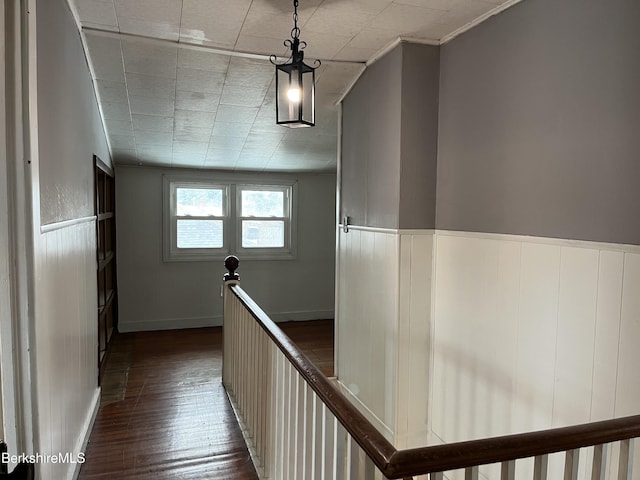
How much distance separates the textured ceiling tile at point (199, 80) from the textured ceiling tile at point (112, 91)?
41cm

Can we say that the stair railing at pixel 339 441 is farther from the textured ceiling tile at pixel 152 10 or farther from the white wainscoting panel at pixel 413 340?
the textured ceiling tile at pixel 152 10

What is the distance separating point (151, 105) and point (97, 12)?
3.58ft

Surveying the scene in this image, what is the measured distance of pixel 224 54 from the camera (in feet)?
8.83

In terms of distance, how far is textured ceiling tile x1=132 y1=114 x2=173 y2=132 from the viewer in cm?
354

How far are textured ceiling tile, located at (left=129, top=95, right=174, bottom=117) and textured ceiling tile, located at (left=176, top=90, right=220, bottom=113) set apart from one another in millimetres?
78

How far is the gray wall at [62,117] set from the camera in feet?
5.49

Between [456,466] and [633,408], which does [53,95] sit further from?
[633,408]

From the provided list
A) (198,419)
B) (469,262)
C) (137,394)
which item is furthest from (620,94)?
(137,394)

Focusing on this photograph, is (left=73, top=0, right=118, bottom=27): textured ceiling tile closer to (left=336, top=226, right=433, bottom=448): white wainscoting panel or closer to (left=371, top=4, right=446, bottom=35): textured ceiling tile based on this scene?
(left=371, top=4, right=446, bottom=35): textured ceiling tile

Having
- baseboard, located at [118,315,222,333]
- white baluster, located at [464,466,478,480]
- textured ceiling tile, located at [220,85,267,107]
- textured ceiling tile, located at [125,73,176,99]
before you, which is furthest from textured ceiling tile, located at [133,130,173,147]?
white baluster, located at [464,466,478,480]

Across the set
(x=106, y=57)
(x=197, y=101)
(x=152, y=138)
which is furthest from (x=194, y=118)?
(x=106, y=57)

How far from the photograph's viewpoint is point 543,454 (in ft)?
3.38

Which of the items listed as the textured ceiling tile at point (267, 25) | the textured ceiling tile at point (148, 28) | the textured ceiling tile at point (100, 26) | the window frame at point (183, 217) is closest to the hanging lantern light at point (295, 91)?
the textured ceiling tile at point (267, 25)

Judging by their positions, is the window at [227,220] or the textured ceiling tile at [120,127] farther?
the window at [227,220]
